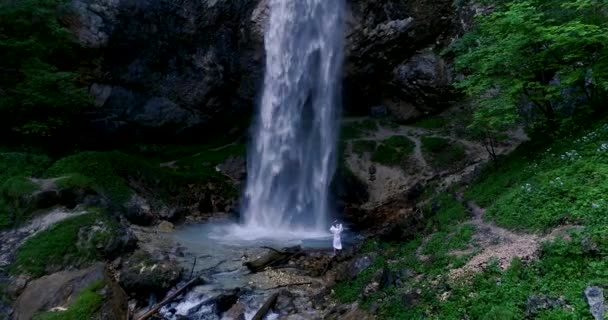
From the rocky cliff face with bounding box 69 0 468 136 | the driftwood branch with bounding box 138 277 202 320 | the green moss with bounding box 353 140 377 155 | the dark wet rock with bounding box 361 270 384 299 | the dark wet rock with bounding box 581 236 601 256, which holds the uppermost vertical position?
the rocky cliff face with bounding box 69 0 468 136

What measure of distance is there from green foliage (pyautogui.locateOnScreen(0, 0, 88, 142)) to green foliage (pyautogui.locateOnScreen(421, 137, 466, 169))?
18985 millimetres

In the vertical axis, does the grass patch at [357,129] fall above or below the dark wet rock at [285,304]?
above

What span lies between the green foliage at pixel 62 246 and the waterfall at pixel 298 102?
34.0 ft

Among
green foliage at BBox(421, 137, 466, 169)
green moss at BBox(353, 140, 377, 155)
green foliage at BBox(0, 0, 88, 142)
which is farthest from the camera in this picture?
green moss at BBox(353, 140, 377, 155)

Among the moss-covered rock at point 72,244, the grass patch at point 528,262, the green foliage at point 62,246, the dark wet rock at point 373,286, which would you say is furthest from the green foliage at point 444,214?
the green foliage at point 62,246

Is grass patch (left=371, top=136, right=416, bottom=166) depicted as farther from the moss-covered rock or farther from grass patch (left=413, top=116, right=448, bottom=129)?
the moss-covered rock

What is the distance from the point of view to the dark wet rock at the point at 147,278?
1195 cm

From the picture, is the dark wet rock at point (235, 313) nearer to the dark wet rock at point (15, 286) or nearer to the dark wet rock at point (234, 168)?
the dark wet rock at point (15, 286)

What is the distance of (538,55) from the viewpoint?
12.2 m

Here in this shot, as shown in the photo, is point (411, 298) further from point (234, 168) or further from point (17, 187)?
point (234, 168)

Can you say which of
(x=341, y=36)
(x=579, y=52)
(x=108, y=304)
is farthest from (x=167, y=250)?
(x=341, y=36)

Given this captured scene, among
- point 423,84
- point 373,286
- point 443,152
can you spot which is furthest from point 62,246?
point 423,84

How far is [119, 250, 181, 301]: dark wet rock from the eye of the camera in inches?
470

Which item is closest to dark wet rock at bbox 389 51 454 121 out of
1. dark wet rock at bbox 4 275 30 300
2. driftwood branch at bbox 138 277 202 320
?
driftwood branch at bbox 138 277 202 320
